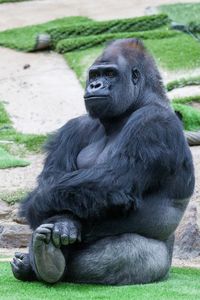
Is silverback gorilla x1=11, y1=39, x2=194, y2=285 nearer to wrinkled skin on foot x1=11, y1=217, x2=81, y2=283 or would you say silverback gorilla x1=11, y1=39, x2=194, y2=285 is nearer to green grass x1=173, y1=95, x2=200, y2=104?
wrinkled skin on foot x1=11, y1=217, x2=81, y2=283

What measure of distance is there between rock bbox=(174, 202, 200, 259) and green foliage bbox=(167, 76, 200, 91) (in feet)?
17.8

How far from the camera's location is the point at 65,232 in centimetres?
595

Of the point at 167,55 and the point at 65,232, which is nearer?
the point at 65,232

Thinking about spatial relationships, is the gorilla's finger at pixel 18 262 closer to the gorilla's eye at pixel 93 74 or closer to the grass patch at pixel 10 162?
the gorilla's eye at pixel 93 74

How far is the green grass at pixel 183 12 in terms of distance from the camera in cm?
1708

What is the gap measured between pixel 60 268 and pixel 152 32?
417 inches

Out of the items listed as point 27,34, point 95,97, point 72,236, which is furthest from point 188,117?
point 27,34

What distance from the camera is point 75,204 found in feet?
19.6

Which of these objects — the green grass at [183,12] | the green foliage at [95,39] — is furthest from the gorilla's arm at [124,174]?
the green grass at [183,12]

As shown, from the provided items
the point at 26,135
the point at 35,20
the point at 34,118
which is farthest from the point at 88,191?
the point at 35,20

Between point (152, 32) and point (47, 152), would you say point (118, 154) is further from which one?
point (152, 32)

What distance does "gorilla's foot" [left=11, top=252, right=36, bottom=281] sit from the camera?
6.22m

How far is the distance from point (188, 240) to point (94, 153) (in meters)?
1.93

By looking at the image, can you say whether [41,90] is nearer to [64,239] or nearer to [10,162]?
[10,162]
